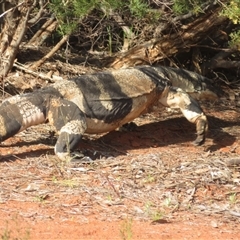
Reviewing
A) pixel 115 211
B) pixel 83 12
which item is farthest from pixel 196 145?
pixel 115 211

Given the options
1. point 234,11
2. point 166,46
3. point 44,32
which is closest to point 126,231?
point 234,11

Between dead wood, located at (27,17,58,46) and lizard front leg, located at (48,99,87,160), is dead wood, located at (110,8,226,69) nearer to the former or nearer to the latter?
dead wood, located at (27,17,58,46)

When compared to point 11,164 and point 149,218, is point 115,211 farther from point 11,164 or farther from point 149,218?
point 11,164

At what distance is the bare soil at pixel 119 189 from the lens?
5297 millimetres

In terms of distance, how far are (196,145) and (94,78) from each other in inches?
63.7

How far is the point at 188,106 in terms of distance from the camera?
29.0 feet

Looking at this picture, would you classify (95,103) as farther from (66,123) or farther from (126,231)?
(126,231)

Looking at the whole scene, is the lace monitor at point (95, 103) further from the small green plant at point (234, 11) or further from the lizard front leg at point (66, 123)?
the small green plant at point (234, 11)

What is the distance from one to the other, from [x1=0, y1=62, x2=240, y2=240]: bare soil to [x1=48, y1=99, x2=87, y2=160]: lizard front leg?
0.62 ft

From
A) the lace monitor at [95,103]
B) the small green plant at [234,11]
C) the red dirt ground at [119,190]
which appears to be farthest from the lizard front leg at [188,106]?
the small green plant at [234,11]

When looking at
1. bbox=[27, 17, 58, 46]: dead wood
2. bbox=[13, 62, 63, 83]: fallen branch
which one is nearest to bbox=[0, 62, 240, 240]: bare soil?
bbox=[13, 62, 63, 83]: fallen branch

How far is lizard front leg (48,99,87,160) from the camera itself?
7.41m

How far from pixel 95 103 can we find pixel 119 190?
1934 mm

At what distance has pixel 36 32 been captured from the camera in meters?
11.7
